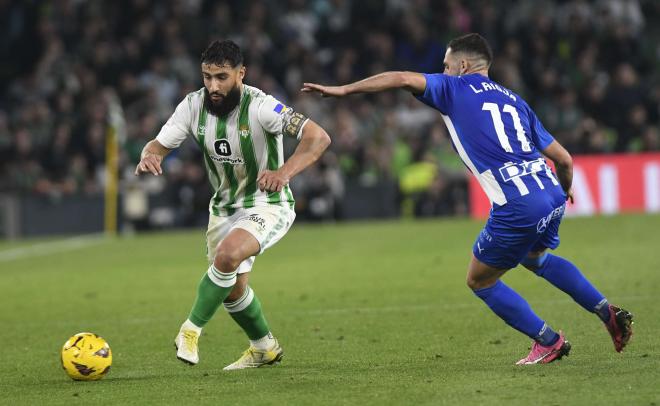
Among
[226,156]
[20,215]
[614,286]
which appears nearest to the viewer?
[226,156]

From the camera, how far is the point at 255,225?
26.2ft

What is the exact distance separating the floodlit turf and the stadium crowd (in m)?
4.84

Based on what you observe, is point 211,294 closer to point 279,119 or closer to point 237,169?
point 237,169

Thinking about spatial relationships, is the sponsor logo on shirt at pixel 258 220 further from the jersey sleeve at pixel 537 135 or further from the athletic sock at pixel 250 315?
the jersey sleeve at pixel 537 135

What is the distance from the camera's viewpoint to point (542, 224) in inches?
298

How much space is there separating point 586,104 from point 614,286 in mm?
13209

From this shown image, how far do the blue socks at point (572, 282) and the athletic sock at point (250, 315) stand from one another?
6.03 ft

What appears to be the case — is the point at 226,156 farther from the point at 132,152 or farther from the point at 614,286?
the point at 132,152

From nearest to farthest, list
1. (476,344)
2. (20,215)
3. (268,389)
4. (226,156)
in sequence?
1. (268,389)
2. (226,156)
3. (476,344)
4. (20,215)

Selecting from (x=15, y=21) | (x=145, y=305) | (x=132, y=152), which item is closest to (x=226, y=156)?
(x=145, y=305)

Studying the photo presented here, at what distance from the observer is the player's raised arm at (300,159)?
7594mm

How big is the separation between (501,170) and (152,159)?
2.24 metres

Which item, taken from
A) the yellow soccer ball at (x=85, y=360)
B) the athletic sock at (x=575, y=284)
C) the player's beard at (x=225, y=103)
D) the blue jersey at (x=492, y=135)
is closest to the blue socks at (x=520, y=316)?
the athletic sock at (x=575, y=284)

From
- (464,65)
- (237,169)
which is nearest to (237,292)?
(237,169)
